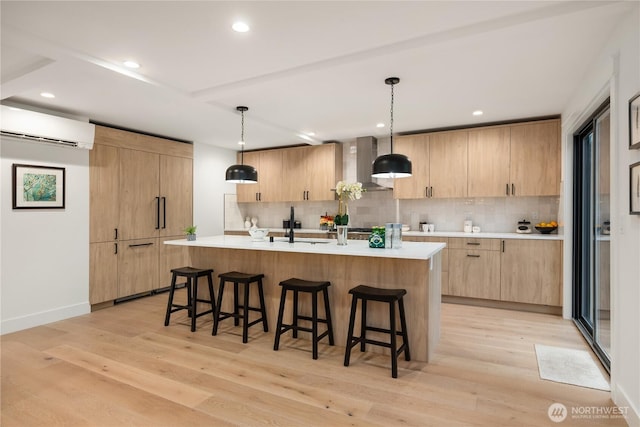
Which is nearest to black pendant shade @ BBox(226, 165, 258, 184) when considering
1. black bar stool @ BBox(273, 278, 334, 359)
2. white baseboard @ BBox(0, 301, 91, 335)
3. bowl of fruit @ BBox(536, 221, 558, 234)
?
black bar stool @ BBox(273, 278, 334, 359)

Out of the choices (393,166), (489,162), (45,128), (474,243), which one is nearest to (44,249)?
(45,128)

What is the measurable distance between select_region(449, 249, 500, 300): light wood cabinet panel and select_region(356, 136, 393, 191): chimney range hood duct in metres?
1.67

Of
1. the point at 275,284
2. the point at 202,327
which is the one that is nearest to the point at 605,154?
the point at 275,284

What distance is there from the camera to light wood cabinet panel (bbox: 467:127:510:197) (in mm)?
5137

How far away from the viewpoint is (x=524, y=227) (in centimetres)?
516

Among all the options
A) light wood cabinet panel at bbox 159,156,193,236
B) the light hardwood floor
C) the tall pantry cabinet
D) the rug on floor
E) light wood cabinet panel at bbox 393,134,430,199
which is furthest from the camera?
light wood cabinet panel at bbox 159,156,193,236

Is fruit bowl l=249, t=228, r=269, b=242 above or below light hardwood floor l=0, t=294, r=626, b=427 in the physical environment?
above

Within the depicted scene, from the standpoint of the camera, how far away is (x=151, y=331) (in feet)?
13.2

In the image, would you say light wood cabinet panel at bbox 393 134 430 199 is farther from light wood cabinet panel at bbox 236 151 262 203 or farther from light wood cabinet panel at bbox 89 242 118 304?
light wood cabinet panel at bbox 89 242 118 304

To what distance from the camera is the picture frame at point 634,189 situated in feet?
6.78

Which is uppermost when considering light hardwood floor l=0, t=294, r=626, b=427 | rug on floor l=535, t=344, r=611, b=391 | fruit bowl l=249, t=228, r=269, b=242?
fruit bowl l=249, t=228, r=269, b=242

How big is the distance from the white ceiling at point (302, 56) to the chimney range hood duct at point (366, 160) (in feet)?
4.25

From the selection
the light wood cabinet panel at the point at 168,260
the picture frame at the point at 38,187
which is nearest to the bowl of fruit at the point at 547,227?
the light wood cabinet panel at the point at 168,260

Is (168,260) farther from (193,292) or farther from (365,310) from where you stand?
(365,310)
